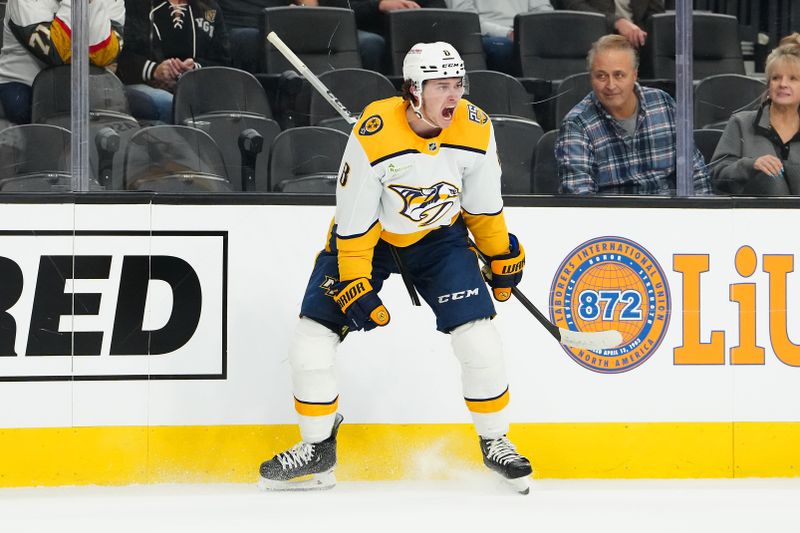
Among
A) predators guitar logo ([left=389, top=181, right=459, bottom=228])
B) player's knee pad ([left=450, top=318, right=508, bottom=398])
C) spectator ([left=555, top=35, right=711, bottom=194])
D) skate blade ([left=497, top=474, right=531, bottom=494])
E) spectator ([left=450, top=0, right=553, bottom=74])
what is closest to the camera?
predators guitar logo ([left=389, top=181, right=459, bottom=228])

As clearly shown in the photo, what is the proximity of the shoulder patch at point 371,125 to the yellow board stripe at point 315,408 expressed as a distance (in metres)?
0.78

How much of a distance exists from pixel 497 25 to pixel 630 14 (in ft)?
1.45

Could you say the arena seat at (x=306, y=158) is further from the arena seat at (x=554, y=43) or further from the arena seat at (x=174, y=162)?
the arena seat at (x=554, y=43)

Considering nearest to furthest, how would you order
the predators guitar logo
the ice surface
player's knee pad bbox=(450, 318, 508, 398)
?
the ice surface → the predators guitar logo → player's knee pad bbox=(450, 318, 508, 398)

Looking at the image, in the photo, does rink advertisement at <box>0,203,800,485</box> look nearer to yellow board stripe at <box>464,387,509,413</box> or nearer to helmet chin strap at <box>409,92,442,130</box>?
yellow board stripe at <box>464,387,509,413</box>

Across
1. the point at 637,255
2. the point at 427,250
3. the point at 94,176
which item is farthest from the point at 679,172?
the point at 94,176

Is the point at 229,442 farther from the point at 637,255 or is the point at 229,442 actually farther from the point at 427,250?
the point at 637,255

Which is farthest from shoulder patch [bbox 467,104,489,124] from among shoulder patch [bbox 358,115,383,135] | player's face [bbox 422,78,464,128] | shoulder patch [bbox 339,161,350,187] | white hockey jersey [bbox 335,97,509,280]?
shoulder patch [bbox 339,161,350,187]

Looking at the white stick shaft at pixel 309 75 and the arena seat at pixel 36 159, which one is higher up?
the white stick shaft at pixel 309 75

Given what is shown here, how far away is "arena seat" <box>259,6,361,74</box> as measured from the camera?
12.3 feet

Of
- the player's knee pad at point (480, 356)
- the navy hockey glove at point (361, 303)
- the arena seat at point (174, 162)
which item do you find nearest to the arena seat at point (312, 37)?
the arena seat at point (174, 162)

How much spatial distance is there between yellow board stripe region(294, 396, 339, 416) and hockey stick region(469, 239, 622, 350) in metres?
0.62

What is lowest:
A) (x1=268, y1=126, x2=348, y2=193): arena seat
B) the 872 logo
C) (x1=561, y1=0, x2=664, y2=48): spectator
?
the 872 logo

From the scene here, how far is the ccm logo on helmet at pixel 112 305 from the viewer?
11.6 feet
